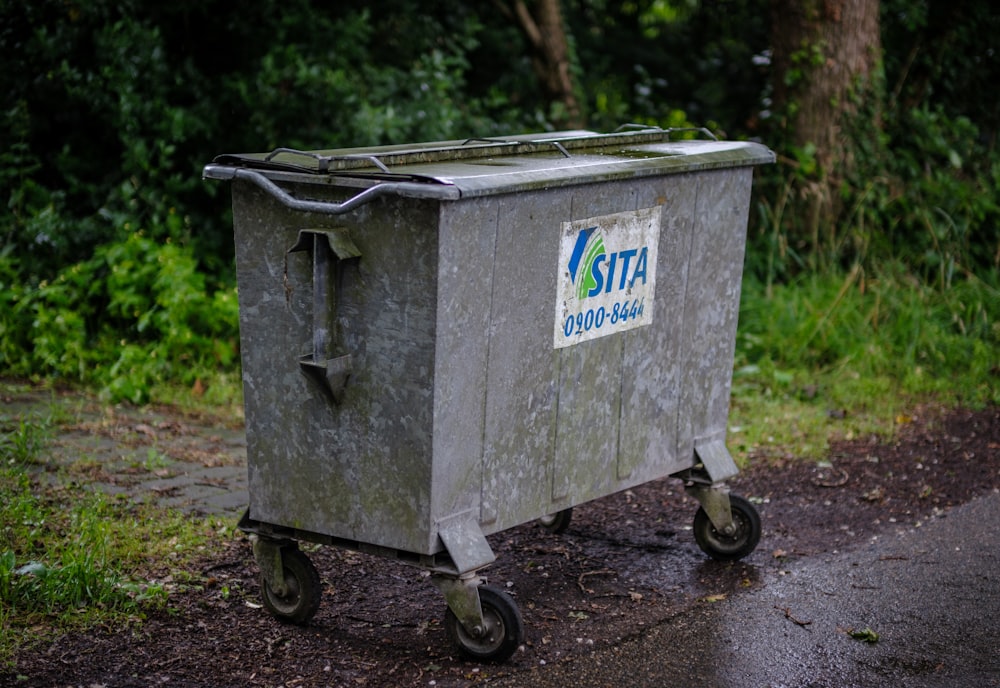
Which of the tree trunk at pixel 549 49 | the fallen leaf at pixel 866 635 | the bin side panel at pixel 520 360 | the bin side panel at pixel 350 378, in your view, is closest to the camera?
the bin side panel at pixel 350 378

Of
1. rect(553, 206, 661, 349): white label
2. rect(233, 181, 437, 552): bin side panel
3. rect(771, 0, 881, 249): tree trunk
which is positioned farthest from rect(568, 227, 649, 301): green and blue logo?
rect(771, 0, 881, 249): tree trunk

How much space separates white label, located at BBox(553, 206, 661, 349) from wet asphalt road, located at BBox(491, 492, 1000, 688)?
1008 millimetres

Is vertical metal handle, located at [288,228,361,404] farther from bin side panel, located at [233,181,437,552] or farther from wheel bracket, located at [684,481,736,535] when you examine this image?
wheel bracket, located at [684,481,736,535]

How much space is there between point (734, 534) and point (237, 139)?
14.3 feet

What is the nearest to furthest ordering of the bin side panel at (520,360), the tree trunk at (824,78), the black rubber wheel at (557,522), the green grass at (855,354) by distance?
the bin side panel at (520,360), the black rubber wheel at (557,522), the green grass at (855,354), the tree trunk at (824,78)

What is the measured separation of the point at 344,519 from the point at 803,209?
5.22 meters

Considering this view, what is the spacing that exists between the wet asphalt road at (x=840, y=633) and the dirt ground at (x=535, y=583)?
10 centimetres

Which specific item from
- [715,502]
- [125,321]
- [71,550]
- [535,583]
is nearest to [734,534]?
Answer: [715,502]

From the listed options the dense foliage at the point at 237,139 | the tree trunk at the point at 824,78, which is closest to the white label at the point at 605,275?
the dense foliage at the point at 237,139

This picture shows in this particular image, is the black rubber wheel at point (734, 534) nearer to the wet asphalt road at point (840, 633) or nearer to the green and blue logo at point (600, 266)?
the wet asphalt road at point (840, 633)

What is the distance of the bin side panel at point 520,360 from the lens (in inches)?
133

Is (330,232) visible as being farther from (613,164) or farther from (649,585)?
(649,585)

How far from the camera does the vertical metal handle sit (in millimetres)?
3258

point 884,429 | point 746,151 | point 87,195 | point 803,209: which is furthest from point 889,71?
point 87,195
